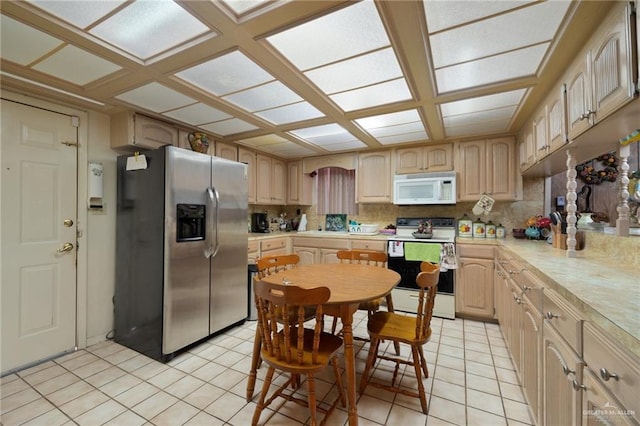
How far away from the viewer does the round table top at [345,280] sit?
1.57m

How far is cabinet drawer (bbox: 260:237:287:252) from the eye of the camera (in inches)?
143

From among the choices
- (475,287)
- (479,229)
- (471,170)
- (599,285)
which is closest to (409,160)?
(471,170)

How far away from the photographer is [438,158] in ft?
11.9

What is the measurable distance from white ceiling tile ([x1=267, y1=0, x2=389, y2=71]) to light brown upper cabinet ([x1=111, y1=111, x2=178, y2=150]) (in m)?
1.78

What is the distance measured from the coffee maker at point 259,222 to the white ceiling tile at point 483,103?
2.89 meters

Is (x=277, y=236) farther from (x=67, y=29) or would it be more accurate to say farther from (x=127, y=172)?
(x=67, y=29)

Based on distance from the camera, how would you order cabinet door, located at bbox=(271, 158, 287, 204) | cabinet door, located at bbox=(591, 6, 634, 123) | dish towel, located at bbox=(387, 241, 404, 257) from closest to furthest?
cabinet door, located at bbox=(591, 6, 634, 123) < dish towel, located at bbox=(387, 241, 404, 257) < cabinet door, located at bbox=(271, 158, 287, 204)

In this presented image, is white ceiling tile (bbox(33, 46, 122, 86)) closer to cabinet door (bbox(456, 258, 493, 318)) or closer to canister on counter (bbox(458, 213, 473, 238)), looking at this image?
cabinet door (bbox(456, 258, 493, 318))

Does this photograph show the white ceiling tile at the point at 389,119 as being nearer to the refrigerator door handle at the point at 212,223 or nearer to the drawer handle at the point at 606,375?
the refrigerator door handle at the point at 212,223

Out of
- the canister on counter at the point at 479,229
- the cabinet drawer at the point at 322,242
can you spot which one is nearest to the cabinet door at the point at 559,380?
the canister on counter at the point at 479,229

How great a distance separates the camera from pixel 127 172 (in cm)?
257

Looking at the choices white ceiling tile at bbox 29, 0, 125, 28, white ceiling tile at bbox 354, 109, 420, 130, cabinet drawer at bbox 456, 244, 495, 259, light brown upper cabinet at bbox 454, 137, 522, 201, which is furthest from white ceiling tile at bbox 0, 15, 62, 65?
light brown upper cabinet at bbox 454, 137, 522, 201

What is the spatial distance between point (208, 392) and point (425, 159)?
11.4 feet

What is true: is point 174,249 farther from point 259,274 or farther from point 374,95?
point 374,95
